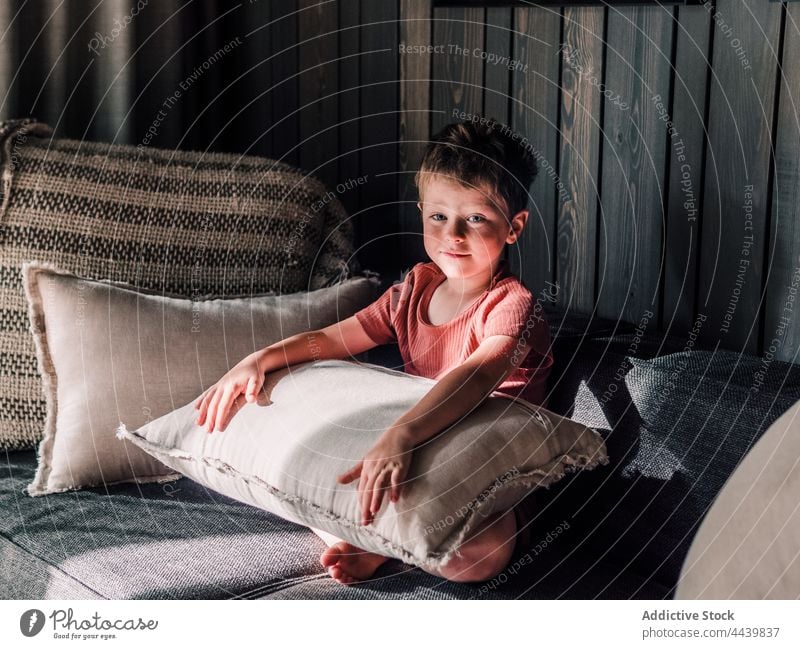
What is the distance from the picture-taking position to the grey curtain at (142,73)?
1308 millimetres

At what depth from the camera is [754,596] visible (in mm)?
715

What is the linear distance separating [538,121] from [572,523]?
0.41 m

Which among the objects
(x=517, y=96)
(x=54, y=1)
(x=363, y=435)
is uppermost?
(x=54, y=1)

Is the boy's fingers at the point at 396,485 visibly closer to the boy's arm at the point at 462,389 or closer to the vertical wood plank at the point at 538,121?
the boy's arm at the point at 462,389

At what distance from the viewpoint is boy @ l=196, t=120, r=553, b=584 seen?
760 millimetres

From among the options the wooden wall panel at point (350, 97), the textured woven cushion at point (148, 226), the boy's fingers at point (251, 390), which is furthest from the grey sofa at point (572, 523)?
the wooden wall panel at point (350, 97)

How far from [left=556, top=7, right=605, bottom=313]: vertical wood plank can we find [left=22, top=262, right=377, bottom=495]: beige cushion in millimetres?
230

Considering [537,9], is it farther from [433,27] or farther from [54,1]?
[54,1]

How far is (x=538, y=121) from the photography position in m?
1.02

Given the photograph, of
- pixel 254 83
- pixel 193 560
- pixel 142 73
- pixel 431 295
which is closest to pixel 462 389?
pixel 431 295

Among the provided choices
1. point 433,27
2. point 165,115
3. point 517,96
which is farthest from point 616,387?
point 165,115

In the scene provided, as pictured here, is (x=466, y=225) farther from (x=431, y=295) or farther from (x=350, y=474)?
(x=350, y=474)

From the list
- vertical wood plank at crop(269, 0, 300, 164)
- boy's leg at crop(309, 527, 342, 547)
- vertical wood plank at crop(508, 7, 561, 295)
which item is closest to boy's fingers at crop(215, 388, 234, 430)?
boy's leg at crop(309, 527, 342, 547)
